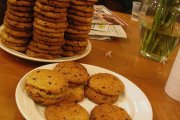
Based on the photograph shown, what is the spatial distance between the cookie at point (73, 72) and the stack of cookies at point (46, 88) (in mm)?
50

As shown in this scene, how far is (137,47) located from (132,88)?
15.0 inches

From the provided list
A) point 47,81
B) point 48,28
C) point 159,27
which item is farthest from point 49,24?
point 159,27

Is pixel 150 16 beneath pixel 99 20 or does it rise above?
above

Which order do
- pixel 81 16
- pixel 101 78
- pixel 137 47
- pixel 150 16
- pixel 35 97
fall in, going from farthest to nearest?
1. pixel 137 47
2. pixel 150 16
3. pixel 81 16
4. pixel 101 78
5. pixel 35 97

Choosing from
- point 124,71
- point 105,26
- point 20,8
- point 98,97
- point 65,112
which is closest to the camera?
point 65,112

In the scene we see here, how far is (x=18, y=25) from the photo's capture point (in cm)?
84

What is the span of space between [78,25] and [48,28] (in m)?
0.11

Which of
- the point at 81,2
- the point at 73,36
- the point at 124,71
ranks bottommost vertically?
the point at 124,71

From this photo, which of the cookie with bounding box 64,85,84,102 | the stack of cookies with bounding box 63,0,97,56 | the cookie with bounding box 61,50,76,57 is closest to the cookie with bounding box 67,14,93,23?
the stack of cookies with bounding box 63,0,97,56

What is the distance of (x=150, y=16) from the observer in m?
1.00

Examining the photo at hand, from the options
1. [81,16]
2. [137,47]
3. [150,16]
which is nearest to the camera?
[81,16]

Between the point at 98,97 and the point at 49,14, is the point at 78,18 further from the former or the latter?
the point at 98,97

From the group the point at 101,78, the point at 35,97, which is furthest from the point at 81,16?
the point at 35,97

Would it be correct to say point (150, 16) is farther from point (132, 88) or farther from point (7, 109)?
point (7, 109)
